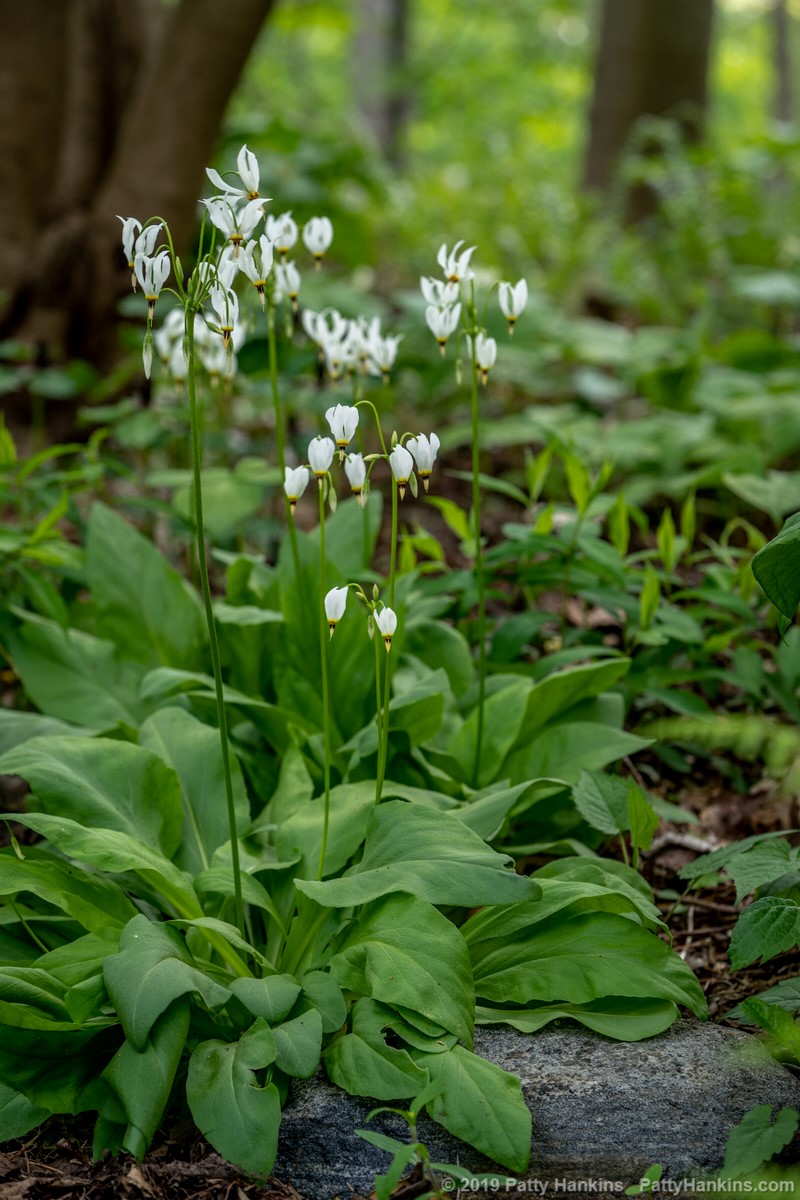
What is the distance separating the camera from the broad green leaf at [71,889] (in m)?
1.96

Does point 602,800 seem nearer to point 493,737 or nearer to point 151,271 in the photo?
point 493,737

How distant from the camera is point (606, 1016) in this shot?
1942mm


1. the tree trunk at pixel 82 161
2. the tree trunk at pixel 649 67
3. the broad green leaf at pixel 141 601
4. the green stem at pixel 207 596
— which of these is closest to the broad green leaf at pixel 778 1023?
the green stem at pixel 207 596

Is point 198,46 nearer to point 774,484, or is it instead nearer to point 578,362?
point 578,362

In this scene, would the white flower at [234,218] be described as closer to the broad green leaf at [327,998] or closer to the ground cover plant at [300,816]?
the ground cover plant at [300,816]

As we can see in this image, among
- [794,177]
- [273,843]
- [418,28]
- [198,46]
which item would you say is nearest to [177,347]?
[273,843]

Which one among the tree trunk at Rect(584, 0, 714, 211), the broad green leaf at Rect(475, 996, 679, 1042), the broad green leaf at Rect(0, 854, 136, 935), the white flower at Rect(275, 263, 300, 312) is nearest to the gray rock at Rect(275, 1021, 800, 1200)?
the broad green leaf at Rect(475, 996, 679, 1042)

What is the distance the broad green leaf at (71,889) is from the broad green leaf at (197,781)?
231mm

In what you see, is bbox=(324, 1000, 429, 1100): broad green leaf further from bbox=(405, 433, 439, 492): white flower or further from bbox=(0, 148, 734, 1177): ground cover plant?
bbox=(405, 433, 439, 492): white flower

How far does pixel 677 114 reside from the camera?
7.90m

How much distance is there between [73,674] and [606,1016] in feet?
5.34

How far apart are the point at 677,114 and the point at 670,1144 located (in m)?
7.87

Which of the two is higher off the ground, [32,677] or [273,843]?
[32,677]

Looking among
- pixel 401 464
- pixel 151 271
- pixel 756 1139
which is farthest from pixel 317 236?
pixel 756 1139
